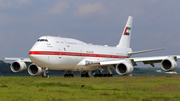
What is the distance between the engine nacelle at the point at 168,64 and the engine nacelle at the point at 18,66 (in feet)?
54.1

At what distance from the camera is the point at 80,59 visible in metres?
31.7

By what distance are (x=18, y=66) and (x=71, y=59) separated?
290 inches

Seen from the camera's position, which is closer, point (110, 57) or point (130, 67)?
point (130, 67)

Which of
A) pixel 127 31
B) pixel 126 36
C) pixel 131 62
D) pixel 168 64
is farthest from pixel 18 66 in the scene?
pixel 127 31

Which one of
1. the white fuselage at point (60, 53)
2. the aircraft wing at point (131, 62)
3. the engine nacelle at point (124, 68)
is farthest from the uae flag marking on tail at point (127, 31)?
the engine nacelle at point (124, 68)

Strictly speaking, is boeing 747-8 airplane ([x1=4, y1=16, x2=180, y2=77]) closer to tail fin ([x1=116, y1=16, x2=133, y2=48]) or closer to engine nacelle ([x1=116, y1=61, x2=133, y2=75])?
engine nacelle ([x1=116, y1=61, x2=133, y2=75])

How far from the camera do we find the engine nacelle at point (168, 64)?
96.1 feet

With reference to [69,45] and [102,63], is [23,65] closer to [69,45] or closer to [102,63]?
[69,45]

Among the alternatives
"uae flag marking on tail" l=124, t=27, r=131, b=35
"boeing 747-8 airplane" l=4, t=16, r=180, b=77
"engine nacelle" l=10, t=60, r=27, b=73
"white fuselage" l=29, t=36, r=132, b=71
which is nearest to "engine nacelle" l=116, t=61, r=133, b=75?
"boeing 747-8 airplane" l=4, t=16, r=180, b=77

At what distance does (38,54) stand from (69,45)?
4.62 m

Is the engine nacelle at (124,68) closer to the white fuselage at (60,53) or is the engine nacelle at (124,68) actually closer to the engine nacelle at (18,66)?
the white fuselage at (60,53)

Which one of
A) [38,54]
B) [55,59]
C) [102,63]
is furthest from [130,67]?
[38,54]

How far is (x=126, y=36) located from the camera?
45.3 m

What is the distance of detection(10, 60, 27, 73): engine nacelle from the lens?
32125 mm
